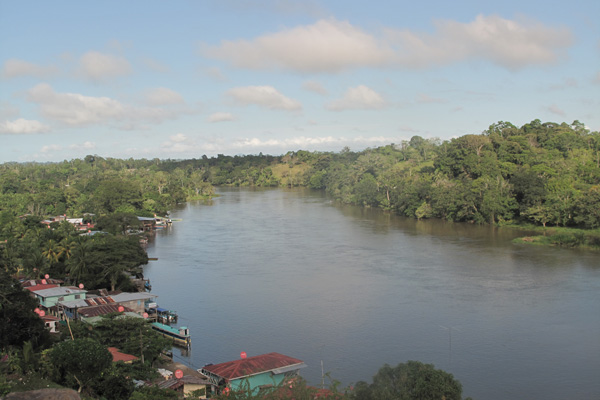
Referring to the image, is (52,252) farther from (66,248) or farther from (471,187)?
(471,187)

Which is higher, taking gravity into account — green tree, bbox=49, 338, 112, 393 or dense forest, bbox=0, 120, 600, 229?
dense forest, bbox=0, 120, 600, 229

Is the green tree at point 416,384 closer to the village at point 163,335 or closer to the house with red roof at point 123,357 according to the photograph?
the village at point 163,335

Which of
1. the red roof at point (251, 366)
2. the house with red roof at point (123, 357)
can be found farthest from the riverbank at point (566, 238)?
the house with red roof at point (123, 357)

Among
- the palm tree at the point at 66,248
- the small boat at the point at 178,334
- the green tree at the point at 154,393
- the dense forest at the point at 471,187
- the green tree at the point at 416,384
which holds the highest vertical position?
the dense forest at the point at 471,187

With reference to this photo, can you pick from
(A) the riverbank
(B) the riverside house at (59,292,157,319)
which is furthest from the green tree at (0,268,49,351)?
(A) the riverbank

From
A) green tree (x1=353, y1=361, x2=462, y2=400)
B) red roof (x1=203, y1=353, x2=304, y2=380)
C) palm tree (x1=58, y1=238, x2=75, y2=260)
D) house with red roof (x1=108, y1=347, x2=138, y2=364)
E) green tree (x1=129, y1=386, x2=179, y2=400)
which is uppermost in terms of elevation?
palm tree (x1=58, y1=238, x2=75, y2=260)

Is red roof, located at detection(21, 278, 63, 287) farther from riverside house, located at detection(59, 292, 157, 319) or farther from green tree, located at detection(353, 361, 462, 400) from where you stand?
green tree, located at detection(353, 361, 462, 400)

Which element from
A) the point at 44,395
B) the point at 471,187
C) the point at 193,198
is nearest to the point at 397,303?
the point at 44,395
